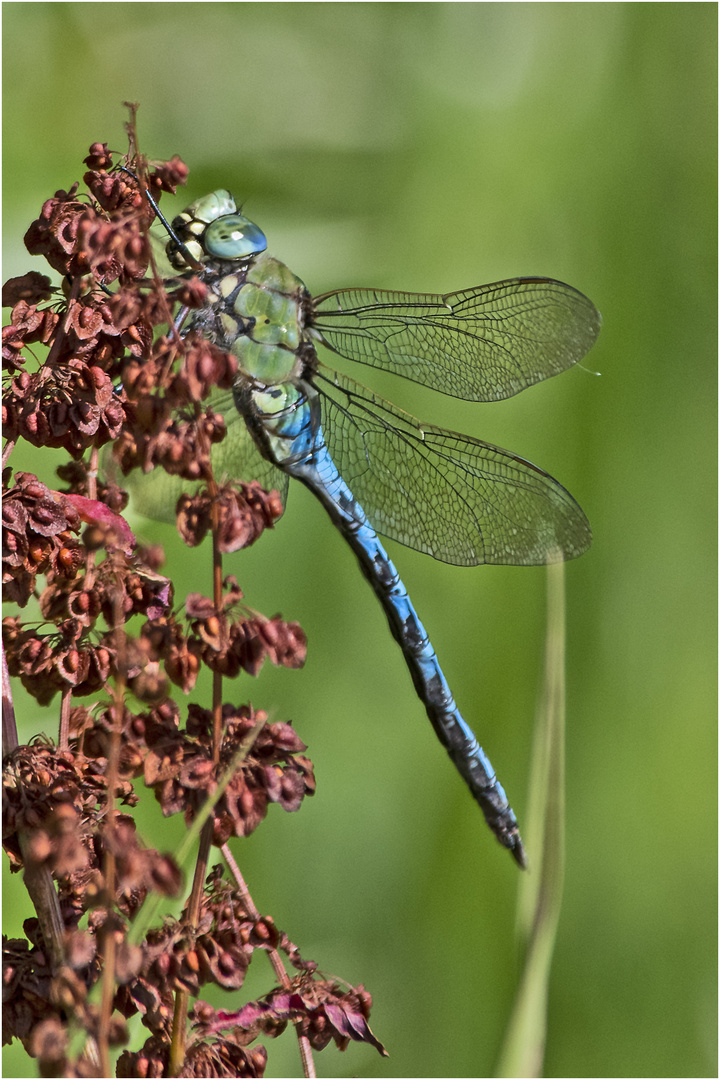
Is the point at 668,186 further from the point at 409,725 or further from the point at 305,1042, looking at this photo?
the point at 305,1042

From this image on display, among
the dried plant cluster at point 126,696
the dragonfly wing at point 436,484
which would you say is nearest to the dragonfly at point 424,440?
the dragonfly wing at point 436,484

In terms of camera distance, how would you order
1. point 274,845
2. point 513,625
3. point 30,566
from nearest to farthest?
1. point 30,566
2. point 274,845
3. point 513,625

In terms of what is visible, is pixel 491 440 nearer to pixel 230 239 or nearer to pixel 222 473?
pixel 222 473

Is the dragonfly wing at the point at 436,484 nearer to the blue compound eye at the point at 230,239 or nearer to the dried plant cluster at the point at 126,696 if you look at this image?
the blue compound eye at the point at 230,239

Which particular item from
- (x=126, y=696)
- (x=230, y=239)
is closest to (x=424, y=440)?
(x=230, y=239)

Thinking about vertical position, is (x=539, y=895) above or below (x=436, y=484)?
below

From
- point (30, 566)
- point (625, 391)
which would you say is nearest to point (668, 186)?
point (625, 391)
